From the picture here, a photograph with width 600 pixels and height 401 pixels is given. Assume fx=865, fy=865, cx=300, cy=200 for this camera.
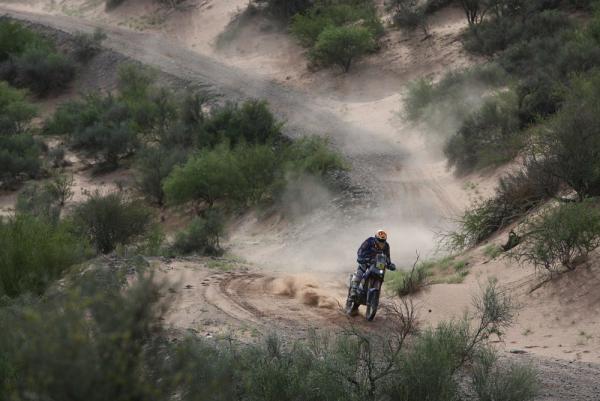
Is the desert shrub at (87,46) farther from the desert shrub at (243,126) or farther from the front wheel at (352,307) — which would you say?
the front wheel at (352,307)

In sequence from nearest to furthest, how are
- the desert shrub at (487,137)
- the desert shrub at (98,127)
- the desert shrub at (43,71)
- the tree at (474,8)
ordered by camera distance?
1. the desert shrub at (487,137)
2. the desert shrub at (98,127)
3. the tree at (474,8)
4. the desert shrub at (43,71)

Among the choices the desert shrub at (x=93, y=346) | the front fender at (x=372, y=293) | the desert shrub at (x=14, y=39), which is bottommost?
the desert shrub at (x=14, y=39)

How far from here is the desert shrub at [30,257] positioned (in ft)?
50.4

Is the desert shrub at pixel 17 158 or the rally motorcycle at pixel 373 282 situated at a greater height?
the rally motorcycle at pixel 373 282

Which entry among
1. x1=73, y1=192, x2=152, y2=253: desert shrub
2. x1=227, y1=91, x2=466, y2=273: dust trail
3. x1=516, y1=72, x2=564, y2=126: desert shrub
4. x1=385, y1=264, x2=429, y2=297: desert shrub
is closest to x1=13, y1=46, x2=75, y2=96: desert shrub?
x1=227, y1=91, x2=466, y2=273: dust trail

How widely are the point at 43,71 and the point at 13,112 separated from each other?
8.09 metres

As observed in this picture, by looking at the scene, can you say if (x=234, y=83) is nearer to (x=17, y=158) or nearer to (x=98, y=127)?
(x=98, y=127)

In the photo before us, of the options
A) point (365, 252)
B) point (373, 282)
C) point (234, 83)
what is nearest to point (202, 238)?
point (365, 252)

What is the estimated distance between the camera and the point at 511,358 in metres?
13.2

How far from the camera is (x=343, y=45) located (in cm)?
4906

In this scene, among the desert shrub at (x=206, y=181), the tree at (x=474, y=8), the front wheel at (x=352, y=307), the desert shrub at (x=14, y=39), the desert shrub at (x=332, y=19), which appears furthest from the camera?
the desert shrub at (x=14, y=39)

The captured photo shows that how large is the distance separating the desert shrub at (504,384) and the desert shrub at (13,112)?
4086cm

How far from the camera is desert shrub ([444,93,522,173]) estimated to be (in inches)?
1194

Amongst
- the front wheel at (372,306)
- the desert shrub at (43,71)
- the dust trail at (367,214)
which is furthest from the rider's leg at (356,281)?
the desert shrub at (43,71)
